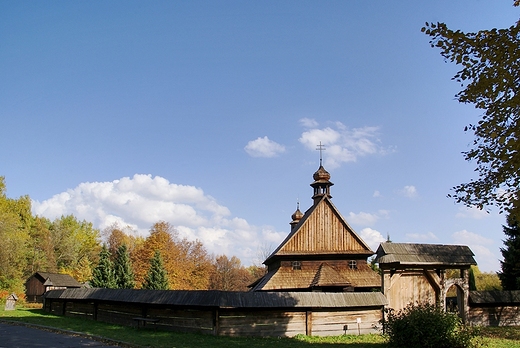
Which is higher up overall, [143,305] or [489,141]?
[489,141]

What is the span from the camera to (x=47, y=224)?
6662 centimetres

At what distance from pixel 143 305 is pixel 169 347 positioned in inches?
278

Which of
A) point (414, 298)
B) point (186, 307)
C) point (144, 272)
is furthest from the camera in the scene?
point (144, 272)

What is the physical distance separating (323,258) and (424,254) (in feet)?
25.0

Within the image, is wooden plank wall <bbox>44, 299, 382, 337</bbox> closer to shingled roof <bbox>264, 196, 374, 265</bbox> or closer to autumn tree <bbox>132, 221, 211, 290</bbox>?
shingled roof <bbox>264, 196, 374, 265</bbox>

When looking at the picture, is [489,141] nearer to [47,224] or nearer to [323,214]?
[323,214]

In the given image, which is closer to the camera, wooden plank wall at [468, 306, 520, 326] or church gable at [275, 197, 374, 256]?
wooden plank wall at [468, 306, 520, 326]

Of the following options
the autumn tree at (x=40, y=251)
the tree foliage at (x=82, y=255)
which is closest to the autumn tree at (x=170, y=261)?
the tree foliage at (x=82, y=255)

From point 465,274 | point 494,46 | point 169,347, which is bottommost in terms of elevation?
point 169,347

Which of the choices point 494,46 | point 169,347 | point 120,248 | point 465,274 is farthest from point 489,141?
point 120,248

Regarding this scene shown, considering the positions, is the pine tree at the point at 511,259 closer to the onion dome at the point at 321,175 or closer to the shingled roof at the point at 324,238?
the shingled roof at the point at 324,238

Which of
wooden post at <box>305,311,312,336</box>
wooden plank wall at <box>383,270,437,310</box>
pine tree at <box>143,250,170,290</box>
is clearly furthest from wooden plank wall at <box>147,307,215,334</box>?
pine tree at <box>143,250,170,290</box>

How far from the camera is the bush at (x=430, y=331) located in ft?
46.1

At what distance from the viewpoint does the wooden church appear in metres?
27.7
